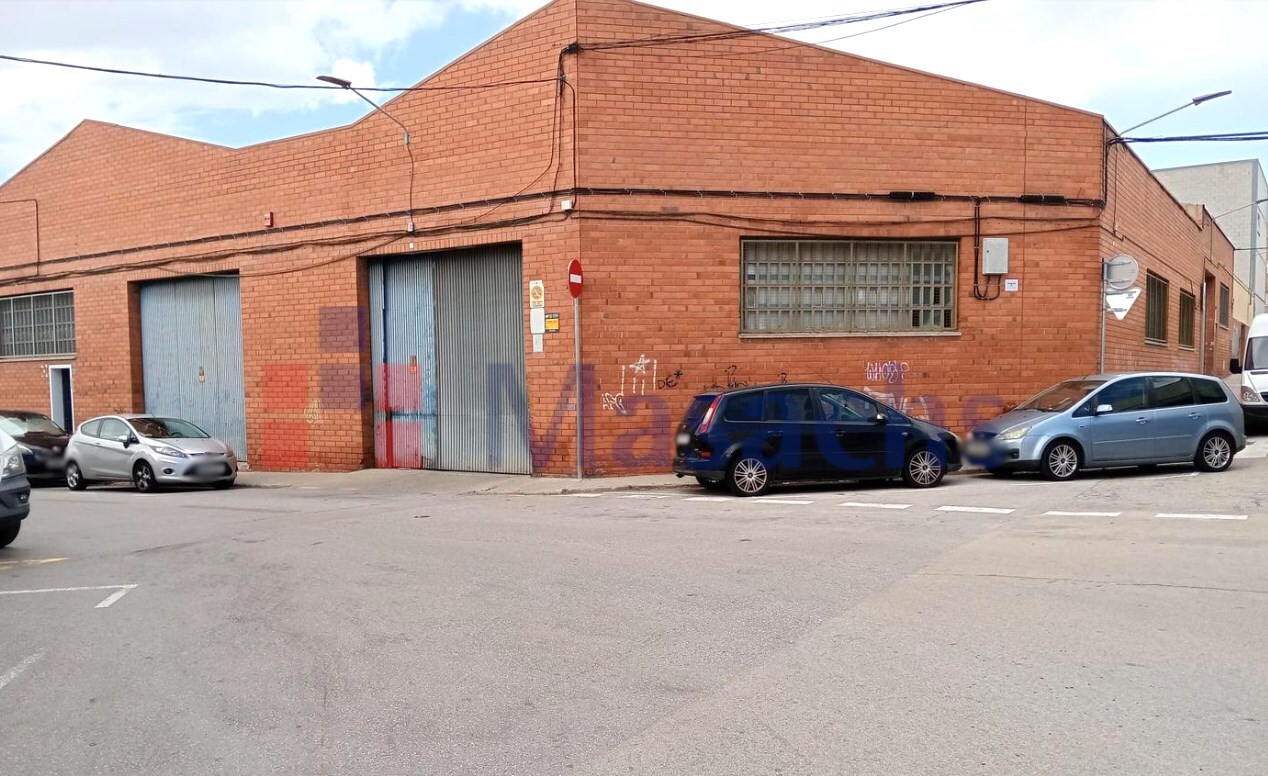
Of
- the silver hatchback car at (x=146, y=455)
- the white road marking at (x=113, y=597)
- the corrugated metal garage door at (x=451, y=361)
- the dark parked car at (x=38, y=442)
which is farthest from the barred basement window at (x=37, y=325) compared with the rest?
the white road marking at (x=113, y=597)

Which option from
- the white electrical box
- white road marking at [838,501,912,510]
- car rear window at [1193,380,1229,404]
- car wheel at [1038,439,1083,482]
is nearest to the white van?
car rear window at [1193,380,1229,404]

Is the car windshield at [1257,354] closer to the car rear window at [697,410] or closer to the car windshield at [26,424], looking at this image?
the car rear window at [697,410]

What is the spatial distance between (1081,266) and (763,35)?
6796 mm

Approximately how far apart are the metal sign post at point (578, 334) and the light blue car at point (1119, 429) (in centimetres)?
580

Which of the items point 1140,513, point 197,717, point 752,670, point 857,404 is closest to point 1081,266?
point 857,404

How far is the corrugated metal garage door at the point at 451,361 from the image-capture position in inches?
587

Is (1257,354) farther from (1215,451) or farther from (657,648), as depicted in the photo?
(657,648)

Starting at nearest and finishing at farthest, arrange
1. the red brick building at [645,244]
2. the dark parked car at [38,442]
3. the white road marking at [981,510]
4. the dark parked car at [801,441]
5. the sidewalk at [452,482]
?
1. the white road marking at [981,510]
2. the dark parked car at [801,441]
3. the sidewalk at [452,482]
4. the red brick building at [645,244]
5. the dark parked car at [38,442]

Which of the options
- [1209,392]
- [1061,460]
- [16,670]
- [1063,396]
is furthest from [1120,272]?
[16,670]

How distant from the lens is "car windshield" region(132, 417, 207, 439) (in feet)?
50.0

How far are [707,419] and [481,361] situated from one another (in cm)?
523

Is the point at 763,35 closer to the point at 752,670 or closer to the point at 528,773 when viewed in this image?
the point at 752,670

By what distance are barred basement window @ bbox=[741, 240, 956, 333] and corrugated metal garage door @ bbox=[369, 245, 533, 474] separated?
4.10m

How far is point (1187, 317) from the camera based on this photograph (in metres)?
24.5
